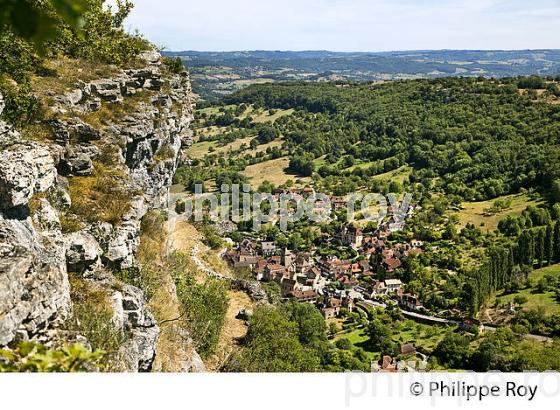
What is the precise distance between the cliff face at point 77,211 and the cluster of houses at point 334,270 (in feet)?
93.9

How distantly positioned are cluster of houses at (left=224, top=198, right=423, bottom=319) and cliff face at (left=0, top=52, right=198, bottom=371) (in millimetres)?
28633

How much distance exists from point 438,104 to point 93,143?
89821mm

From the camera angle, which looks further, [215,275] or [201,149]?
[201,149]

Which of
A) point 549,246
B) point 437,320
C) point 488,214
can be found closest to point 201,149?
point 488,214

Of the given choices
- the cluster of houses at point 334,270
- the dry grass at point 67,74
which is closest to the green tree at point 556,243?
the cluster of houses at point 334,270

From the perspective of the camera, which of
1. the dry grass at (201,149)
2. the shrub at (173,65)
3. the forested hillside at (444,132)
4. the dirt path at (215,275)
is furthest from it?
the dry grass at (201,149)

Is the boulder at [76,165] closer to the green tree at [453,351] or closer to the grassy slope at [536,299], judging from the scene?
the green tree at [453,351]

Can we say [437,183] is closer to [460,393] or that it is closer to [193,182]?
[193,182]

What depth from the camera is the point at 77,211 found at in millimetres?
7949

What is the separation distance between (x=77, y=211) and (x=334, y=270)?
43.1 m

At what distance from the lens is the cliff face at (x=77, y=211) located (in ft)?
16.2

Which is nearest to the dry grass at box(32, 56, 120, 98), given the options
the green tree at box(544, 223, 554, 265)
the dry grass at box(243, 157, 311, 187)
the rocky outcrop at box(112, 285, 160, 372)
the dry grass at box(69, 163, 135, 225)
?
the dry grass at box(69, 163, 135, 225)

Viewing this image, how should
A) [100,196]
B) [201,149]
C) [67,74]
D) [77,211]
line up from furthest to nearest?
[201,149]
[67,74]
[100,196]
[77,211]

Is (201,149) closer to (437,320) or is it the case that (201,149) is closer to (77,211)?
(437,320)
